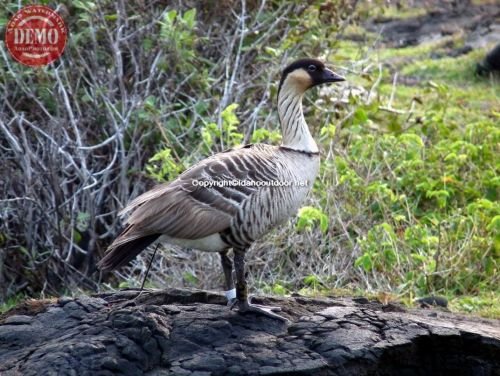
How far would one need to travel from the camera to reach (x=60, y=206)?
876cm

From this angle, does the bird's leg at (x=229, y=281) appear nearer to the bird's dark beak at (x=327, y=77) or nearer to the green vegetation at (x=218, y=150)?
the bird's dark beak at (x=327, y=77)

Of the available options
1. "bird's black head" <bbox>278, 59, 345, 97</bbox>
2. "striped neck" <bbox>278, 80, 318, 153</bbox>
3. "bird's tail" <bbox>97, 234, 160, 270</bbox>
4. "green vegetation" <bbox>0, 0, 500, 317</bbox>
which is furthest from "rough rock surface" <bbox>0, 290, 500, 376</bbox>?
"green vegetation" <bbox>0, 0, 500, 317</bbox>

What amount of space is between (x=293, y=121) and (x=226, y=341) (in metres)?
1.57

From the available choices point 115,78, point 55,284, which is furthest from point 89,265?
point 115,78

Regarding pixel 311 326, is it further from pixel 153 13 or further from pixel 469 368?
pixel 153 13

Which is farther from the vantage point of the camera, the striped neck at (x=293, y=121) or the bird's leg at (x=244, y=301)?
the striped neck at (x=293, y=121)

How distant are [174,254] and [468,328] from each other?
3077 mm

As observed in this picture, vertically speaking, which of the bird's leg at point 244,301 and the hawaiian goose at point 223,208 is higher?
the hawaiian goose at point 223,208

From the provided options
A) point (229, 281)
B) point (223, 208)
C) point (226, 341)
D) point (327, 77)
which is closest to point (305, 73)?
point (327, 77)

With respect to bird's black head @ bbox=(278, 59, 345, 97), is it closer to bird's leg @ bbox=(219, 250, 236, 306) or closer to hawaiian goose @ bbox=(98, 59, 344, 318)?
hawaiian goose @ bbox=(98, 59, 344, 318)

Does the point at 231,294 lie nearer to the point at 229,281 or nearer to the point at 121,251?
the point at 229,281

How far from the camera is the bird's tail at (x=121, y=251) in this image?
596cm

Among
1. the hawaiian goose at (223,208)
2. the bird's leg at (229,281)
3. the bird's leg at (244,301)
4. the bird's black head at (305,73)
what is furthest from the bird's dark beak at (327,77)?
the bird's leg at (244,301)

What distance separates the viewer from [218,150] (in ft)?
28.5
